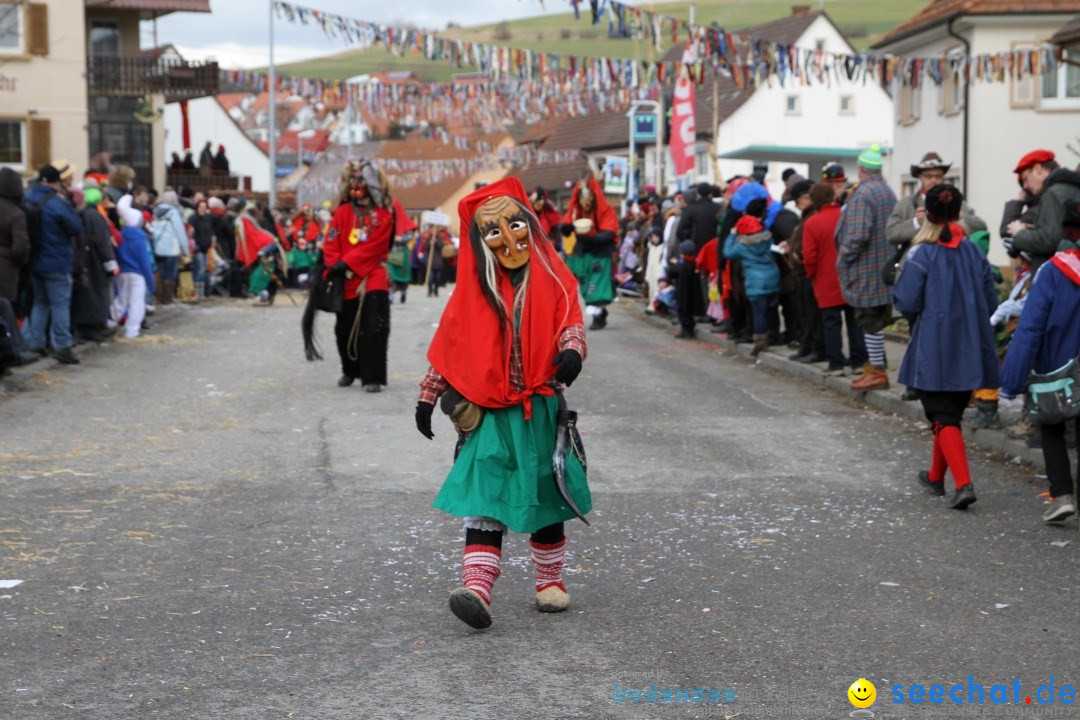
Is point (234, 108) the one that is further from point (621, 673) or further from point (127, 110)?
point (621, 673)

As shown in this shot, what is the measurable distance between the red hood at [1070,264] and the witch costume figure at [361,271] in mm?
7123

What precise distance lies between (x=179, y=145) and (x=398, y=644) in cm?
7310

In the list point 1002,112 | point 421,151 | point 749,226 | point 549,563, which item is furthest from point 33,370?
point 421,151

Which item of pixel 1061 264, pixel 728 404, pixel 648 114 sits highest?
pixel 648 114

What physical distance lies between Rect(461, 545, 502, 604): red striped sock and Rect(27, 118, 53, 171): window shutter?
113 ft

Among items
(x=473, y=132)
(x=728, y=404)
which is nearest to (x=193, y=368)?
(x=728, y=404)

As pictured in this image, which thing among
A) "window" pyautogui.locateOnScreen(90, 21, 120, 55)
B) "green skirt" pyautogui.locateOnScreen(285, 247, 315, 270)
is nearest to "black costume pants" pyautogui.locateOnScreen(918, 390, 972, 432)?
"green skirt" pyautogui.locateOnScreen(285, 247, 315, 270)

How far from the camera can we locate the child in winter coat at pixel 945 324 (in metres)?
8.49

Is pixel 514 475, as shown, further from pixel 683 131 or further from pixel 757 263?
pixel 683 131

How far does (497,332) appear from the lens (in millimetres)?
6137

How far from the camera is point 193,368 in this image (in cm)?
1617

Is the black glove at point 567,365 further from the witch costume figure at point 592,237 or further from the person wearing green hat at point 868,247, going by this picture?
the witch costume figure at point 592,237

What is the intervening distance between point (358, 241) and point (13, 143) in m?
27.4

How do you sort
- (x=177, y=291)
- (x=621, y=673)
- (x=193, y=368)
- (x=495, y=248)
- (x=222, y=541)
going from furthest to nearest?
(x=177, y=291)
(x=193, y=368)
(x=222, y=541)
(x=495, y=248)
(x=621, y=673)
